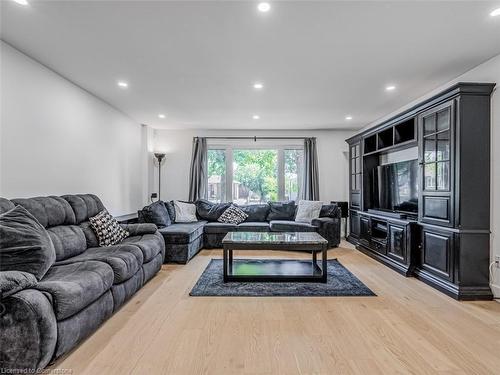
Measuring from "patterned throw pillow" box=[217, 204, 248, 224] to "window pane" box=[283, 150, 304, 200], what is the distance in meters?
1.36

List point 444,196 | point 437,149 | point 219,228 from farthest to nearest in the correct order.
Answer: point 219,228 < point 437,149 < point 444,196

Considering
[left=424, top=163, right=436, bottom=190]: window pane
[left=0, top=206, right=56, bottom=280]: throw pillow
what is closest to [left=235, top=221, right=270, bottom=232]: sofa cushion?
[left=424, top=163, right=436, bottom=190]: window pane

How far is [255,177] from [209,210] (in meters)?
1.44

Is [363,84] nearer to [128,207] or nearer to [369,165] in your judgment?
[369,165]

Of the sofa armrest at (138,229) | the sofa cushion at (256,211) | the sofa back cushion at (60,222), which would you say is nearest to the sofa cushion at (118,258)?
the sofa back cushion at (60,222)

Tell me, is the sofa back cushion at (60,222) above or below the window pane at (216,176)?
below

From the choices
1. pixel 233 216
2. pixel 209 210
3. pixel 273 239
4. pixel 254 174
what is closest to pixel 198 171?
pixel 209 210

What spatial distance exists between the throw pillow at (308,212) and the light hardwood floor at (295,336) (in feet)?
8.70

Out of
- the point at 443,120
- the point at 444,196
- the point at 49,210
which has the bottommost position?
the point at 49,210

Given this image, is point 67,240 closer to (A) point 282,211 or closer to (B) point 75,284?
(B) point 75,284

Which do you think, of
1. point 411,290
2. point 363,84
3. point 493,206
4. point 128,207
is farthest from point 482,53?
point 128,207

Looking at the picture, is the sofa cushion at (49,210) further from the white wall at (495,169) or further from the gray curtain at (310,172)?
the gray curtain at (310,172)

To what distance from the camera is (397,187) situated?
179 inches

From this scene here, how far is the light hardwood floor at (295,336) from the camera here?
6.27ft
